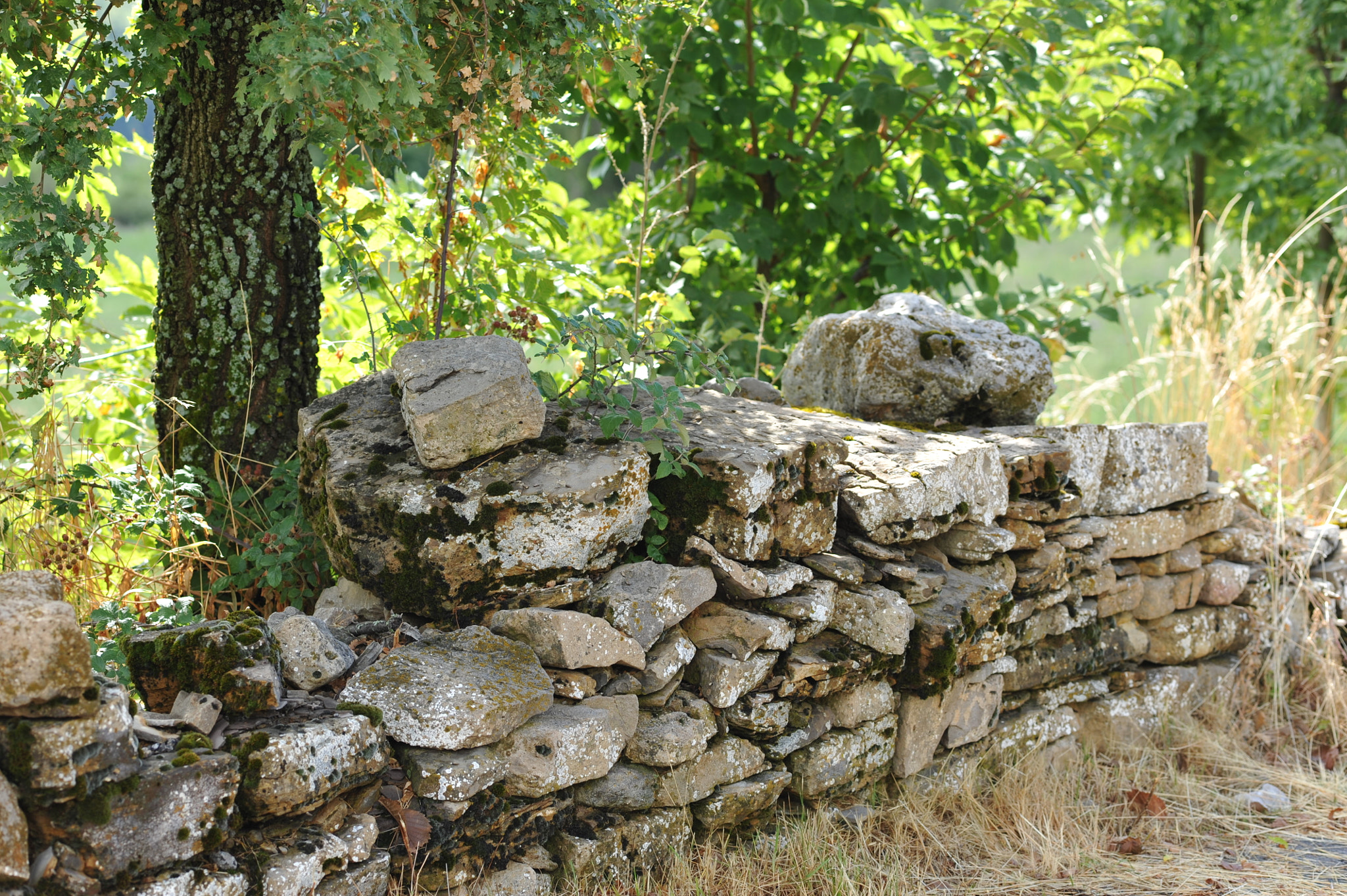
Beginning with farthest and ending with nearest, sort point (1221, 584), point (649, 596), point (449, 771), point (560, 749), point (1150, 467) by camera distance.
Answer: point (1221, 584) < point (1150, 467) < point (649, 596) < point (560, 749) < point (449, 771)

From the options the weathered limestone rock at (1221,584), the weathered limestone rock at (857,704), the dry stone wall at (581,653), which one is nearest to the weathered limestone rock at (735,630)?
the dry stone wall at (581,653)

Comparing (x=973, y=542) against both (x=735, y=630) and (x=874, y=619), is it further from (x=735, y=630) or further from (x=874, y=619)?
(x=735, y=630)

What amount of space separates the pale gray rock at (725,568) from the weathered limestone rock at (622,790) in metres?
0.52

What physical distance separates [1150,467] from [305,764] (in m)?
3.18

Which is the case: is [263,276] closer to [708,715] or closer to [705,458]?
[705,458]

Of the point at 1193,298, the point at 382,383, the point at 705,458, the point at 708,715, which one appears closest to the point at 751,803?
the point at 708,715

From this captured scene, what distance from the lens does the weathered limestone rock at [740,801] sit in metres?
2.54

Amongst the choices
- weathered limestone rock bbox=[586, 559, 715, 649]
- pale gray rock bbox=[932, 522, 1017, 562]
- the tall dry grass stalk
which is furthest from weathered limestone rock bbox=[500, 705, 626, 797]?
the tall dry grass stalk

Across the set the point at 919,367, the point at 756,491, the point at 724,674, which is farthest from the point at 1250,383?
the point at 724,674

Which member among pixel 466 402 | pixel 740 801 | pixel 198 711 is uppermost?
pixel 466 402

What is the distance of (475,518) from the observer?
7.88 feet

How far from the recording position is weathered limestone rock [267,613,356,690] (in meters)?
2.15

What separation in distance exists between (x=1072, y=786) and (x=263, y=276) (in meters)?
2.99

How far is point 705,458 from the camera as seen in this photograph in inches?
106
